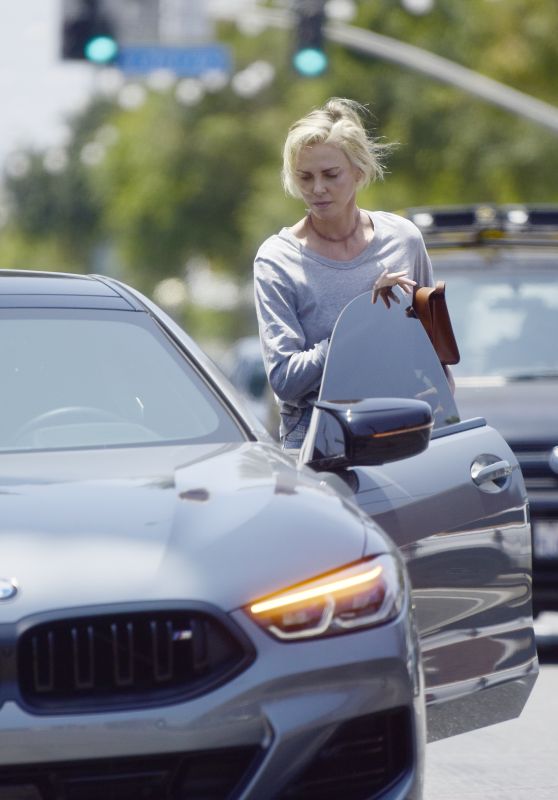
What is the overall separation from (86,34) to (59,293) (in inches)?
545

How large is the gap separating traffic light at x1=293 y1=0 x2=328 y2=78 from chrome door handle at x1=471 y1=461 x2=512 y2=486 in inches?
562

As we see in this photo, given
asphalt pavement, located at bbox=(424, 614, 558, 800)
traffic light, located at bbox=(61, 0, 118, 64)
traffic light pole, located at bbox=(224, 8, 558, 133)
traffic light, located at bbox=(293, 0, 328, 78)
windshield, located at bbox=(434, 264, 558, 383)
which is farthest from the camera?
traffic light pole, located at bbox=(224, 8, 558, 133)

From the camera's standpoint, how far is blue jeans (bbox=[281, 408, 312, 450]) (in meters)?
5.40

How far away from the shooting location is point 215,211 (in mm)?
51750

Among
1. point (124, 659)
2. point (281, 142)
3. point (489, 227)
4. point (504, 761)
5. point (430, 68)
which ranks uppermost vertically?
point (124, 659)

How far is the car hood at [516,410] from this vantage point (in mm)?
7980

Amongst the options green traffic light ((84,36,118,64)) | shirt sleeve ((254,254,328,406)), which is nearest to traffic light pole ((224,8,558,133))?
green traffic light ((84,36,118,64))

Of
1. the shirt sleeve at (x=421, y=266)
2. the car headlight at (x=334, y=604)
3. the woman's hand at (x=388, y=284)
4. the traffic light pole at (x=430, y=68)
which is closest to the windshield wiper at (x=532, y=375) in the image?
the shirt sleeve at (x=421, y=266)

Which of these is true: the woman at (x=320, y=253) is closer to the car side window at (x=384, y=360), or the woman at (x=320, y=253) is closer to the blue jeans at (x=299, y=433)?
the blue jeans at (x=299, y=433)

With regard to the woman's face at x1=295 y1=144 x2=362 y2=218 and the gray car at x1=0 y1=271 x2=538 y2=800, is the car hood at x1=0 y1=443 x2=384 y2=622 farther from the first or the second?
the woman's face at x1=295 y1=144 x2=362 y2=218

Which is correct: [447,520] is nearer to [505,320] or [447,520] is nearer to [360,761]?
[360,761]

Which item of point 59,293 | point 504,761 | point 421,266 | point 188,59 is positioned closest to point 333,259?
point 421,266

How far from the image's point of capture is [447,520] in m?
4.67

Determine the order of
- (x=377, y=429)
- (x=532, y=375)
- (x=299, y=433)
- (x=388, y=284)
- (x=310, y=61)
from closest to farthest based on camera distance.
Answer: (x=377, y=429)
(x=388, y=284)
(x=299, y=433)
(x=532, y=375)
(x=310, y=61)
